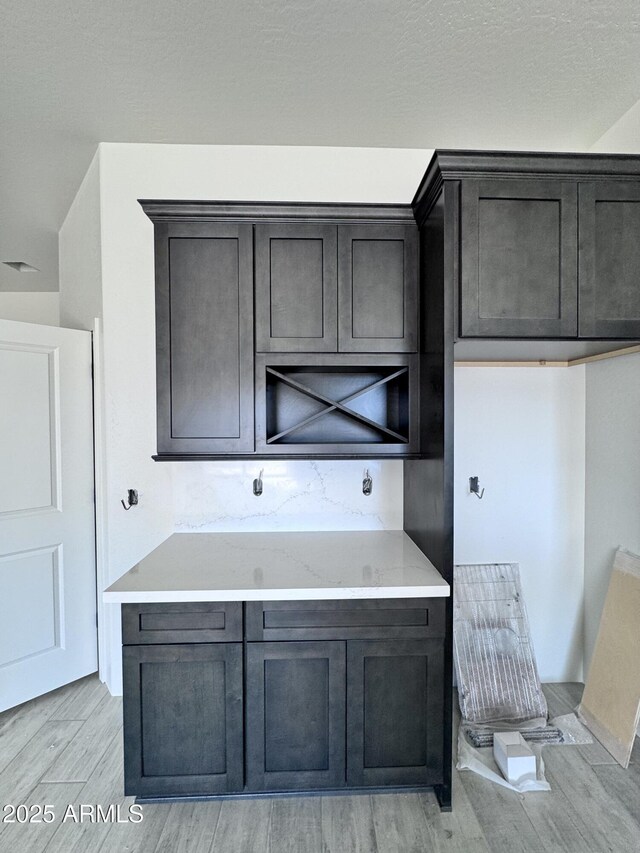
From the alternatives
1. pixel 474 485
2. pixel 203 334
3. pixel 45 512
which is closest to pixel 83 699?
pixel 45 512

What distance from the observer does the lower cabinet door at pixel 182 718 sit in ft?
5.77

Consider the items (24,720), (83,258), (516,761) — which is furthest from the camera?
(83,258)

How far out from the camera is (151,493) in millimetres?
2531

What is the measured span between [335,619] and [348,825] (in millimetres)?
754

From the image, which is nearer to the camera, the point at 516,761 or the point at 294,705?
the point at 294,705

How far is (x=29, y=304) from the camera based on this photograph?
497 cm

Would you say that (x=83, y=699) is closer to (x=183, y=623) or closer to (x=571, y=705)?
(x=183, y=623)

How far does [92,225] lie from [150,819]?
9.58 ft

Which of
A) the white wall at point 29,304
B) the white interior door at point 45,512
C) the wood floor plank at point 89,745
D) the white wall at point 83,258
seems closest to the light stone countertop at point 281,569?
the white interior door at point 45,512

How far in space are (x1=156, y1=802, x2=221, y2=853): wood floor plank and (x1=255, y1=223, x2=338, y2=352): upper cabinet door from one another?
1907mm

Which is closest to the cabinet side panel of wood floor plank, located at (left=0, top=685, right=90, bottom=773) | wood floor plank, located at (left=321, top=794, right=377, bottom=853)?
wood floor plank, located at (left=321, top=794, right=377, bottom=853)

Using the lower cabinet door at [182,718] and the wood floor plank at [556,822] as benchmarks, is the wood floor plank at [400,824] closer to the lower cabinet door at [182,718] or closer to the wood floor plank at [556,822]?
the wood floor plank at [556,822]

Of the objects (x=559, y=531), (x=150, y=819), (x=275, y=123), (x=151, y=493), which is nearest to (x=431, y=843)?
(x=150, y=819)

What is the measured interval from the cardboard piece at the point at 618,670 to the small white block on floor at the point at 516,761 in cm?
45
